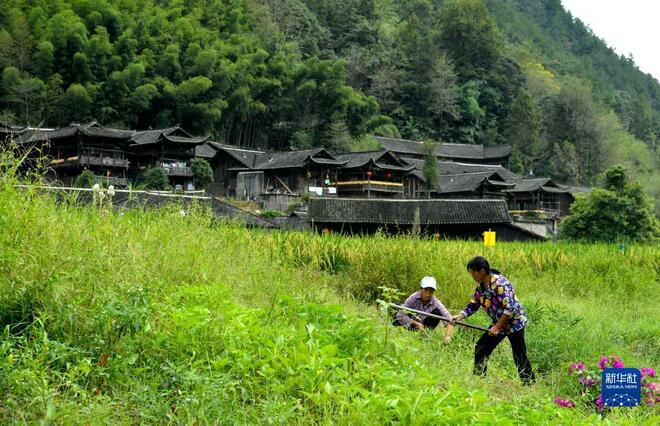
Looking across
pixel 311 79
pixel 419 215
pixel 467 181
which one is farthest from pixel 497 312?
pixel 311 79

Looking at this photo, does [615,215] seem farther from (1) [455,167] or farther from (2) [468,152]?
(2) [468,152]

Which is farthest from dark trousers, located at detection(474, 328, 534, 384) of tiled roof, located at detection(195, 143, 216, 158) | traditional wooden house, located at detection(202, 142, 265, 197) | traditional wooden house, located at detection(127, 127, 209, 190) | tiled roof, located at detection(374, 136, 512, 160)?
tiled roof, located at detection(374, 136, 512, 160)

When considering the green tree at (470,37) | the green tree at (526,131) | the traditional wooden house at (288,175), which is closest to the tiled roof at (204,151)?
the traditional wooden house at (288,175)

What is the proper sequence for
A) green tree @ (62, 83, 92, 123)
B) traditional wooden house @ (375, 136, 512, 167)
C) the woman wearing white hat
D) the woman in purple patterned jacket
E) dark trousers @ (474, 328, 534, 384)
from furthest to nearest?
Result: traditional wooden house @ (375, 136, 512, 167) < green tree @ (62, 83, 92, 123) < the woman wearing white hat < dark trousers @ (474, 328, 534, 384) < the woman in purple patterned jacket

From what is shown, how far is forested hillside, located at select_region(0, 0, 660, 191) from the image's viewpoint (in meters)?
37.6

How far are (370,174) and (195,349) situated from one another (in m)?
32.0

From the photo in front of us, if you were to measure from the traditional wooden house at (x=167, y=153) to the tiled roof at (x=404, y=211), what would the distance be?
14172 mm

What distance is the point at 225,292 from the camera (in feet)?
17.0

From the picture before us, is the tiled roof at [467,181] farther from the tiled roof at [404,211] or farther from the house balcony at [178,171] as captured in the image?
the tiled roof at [404,211]

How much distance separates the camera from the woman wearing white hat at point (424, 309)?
6.06 metres

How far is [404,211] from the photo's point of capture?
22.3 m

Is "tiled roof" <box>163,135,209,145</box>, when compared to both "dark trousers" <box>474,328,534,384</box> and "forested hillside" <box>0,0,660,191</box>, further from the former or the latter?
"dark trousers" <box>474,328,534,384</box>

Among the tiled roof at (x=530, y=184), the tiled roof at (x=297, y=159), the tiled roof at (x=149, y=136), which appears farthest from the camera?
the tiled roof at (x=530, y=184)

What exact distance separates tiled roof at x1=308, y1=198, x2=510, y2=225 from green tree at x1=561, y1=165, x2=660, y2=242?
485 centimetres
